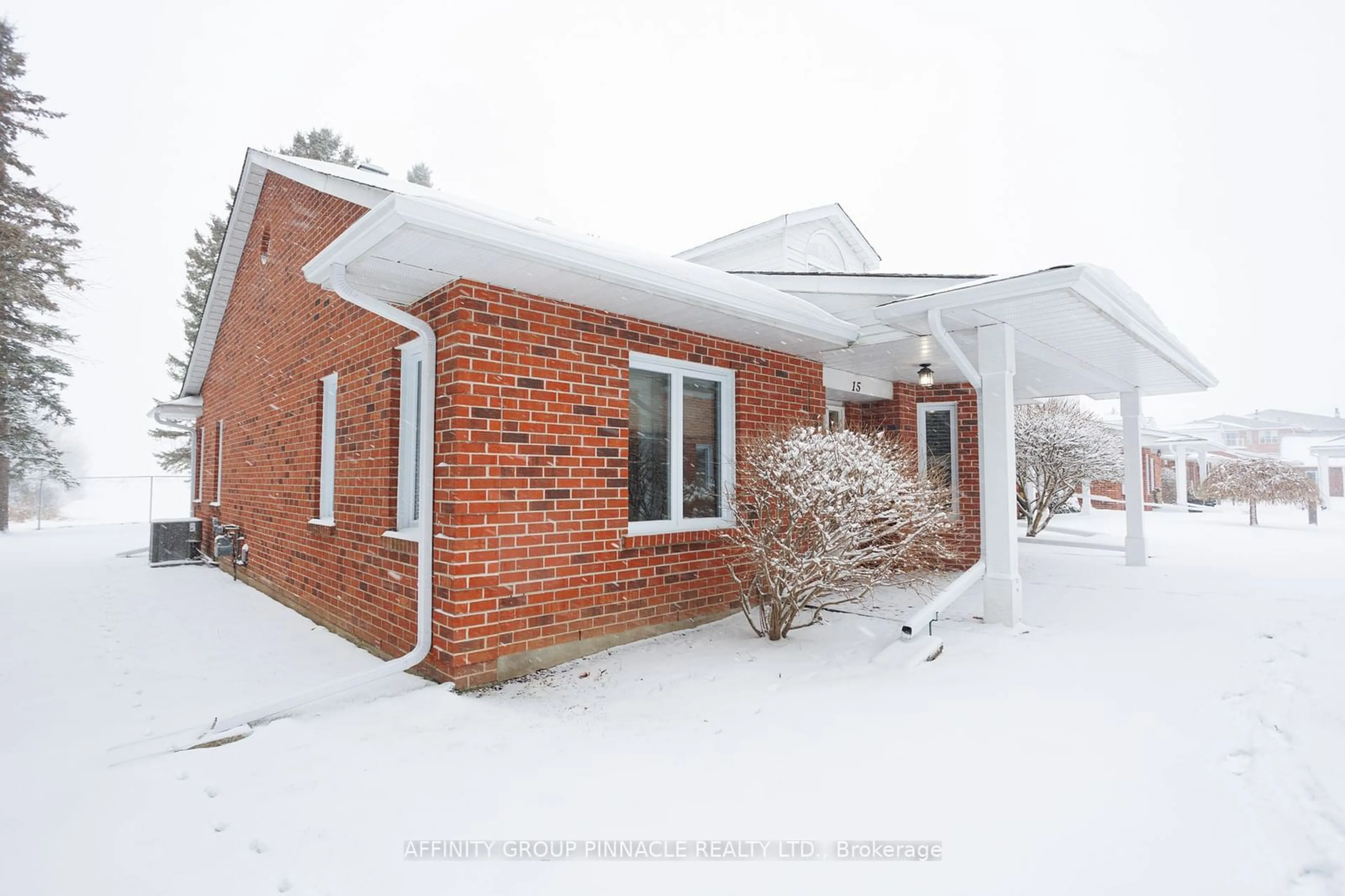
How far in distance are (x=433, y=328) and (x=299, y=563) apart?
145 inches

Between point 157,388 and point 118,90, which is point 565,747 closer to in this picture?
point 157,388

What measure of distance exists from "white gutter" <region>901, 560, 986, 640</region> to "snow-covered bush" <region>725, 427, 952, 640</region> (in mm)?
267

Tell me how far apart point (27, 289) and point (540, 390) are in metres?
15.2

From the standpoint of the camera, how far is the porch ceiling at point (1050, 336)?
458 cm

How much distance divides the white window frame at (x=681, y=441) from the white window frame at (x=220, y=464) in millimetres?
7985

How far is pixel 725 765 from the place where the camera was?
9.63ft

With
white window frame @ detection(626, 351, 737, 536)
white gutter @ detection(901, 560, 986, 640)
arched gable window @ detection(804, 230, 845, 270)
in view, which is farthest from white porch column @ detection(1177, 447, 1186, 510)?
white window frame @ detection(626, 351, 737, 536)

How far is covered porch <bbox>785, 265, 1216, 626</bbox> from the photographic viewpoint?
4.68m

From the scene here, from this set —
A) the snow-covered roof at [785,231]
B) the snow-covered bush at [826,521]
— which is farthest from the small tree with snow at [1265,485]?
A: the snow-covered bush at [826,521]

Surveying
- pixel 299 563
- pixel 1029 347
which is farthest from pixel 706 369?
pixel 299 563

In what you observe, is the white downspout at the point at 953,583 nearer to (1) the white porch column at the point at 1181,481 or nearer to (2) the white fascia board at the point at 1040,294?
(2) the white fascia board at the point at 1040,294

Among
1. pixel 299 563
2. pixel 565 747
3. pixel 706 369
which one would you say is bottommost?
pixel 565 747

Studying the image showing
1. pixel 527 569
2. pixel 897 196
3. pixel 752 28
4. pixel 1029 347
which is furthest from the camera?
pixel 897 196

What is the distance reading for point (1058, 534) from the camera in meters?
13.1
